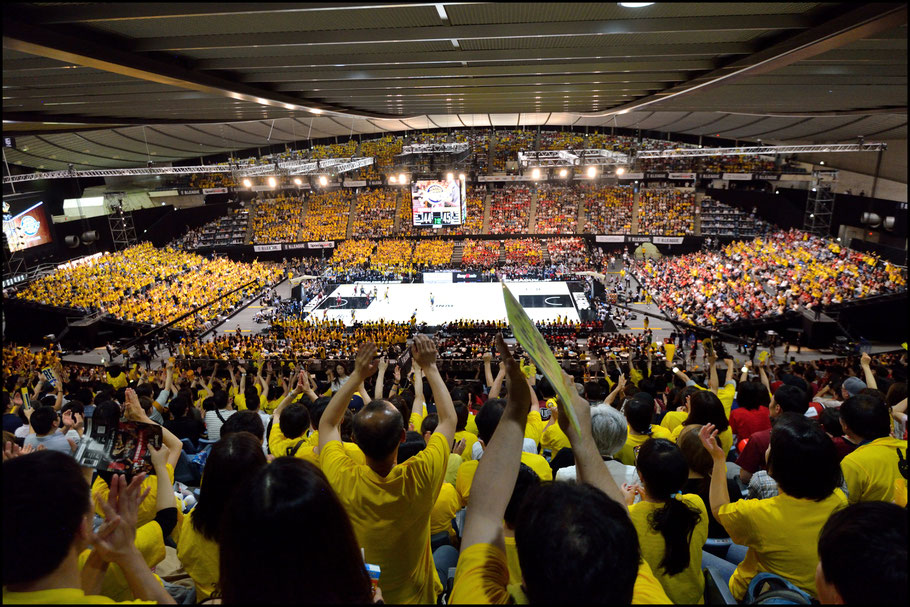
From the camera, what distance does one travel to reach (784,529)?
222 centimetres

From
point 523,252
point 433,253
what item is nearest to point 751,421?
point 523,252

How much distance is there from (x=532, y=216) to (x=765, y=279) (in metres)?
18.6

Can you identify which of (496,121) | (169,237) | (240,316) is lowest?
(240,316)

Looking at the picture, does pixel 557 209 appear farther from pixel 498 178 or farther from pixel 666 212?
pixel 666 212

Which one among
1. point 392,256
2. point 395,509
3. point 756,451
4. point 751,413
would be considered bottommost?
point 392,256

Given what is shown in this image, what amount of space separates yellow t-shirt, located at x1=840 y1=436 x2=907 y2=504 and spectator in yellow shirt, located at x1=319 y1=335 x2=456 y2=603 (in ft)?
8.42

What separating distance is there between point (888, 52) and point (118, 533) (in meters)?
8.87

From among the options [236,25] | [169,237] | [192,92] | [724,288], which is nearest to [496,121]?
[724,288]

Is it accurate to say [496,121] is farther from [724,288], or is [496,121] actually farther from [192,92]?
[192,92]

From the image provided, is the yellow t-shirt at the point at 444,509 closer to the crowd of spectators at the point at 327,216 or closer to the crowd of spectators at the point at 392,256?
the crowd of spectators at the point at 392,256

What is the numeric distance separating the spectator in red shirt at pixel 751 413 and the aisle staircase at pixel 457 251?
27.3 metres

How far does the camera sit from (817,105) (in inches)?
501

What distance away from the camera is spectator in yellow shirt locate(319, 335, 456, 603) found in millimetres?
2148

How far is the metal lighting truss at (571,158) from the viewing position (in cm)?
2505
